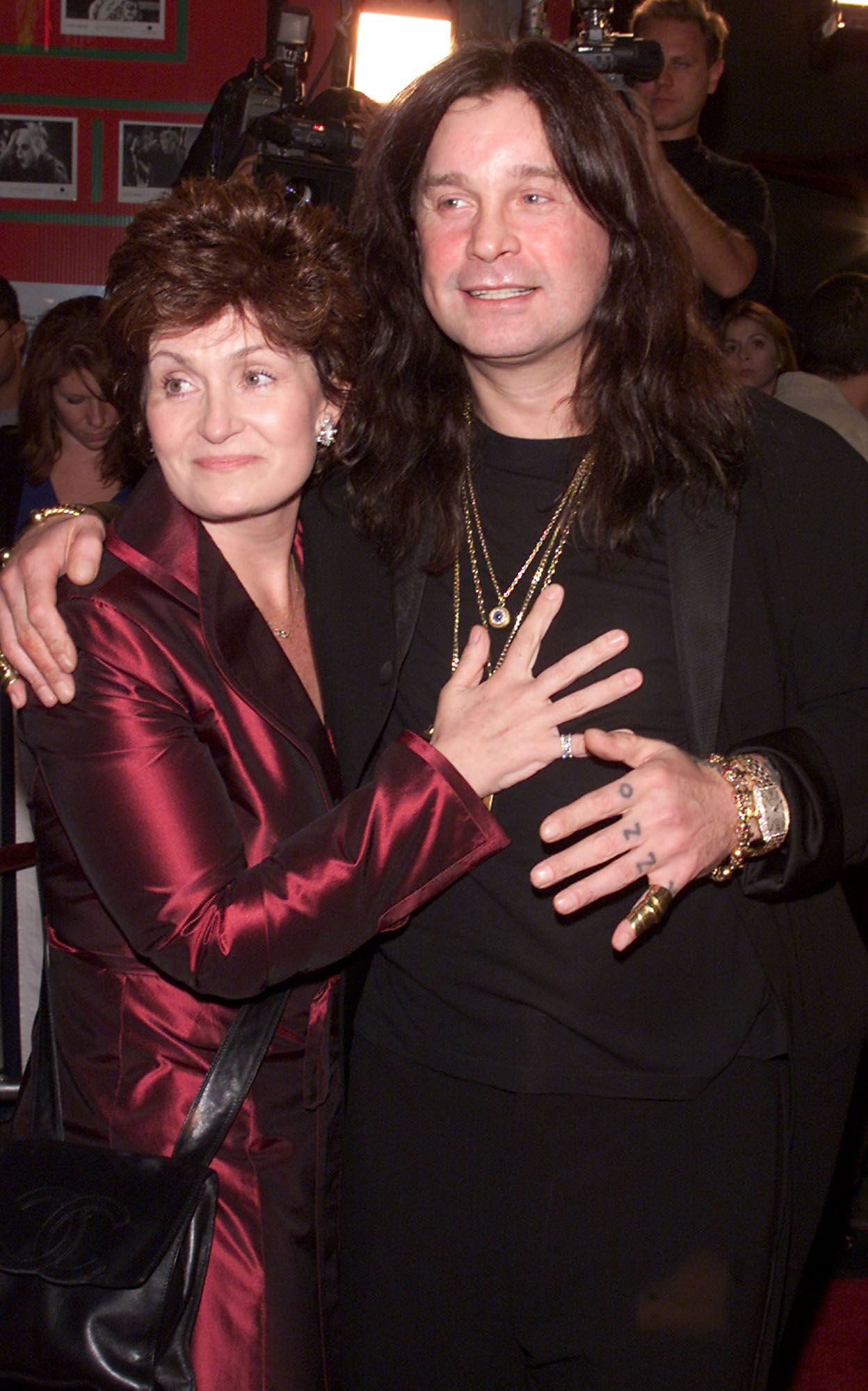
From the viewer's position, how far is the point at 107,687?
1403 millimetres

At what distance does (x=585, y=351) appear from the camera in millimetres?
1645

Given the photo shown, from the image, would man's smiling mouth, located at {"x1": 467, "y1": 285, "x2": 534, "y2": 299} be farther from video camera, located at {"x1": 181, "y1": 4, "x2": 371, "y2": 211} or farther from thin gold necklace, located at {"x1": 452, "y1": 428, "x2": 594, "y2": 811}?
video camera, located at {"x1": 181, "y1": 4, "x2": 371, "y2": 211}

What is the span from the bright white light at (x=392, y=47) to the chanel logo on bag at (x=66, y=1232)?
2.69 metres

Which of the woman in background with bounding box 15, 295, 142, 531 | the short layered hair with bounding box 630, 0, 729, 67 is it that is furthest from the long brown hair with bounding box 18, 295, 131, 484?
the short layered hair with bounding box 630, 0, 729, 67

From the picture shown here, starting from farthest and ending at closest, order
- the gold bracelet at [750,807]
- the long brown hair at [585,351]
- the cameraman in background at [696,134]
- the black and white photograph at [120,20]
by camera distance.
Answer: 1. the black and white photograph at [120,20]
2. the cameraman in background at [696,134]
3. the long brown hair at [585,351]
4. the gold bracelet at [750,807]

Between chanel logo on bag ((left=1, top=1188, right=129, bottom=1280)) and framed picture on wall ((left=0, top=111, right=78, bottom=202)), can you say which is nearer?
chanel logo on bag ((left=1, top=1188, right=129, bottom=1280))

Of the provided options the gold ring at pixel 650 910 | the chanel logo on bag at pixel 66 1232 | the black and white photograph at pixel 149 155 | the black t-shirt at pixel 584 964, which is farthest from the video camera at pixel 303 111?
the chanel logo on bag at pixel 66 1232

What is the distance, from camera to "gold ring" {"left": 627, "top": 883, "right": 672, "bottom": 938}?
1.36 meters

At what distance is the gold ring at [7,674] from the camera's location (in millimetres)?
1473

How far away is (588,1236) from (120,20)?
158 inches

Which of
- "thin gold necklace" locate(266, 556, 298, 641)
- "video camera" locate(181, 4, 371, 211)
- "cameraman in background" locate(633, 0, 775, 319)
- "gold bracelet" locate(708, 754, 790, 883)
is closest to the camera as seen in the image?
"gold bracelet" locate(708, 754, 790, 883)

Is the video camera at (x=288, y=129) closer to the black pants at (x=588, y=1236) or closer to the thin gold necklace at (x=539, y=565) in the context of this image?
the thin gold necklace at (x=539, y=565)

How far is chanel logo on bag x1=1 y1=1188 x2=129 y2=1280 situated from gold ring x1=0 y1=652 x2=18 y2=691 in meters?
0.53

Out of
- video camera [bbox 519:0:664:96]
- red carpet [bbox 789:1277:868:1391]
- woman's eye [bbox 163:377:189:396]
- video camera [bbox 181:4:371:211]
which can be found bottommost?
red carpet [bbox 789:1277:868:1391]
